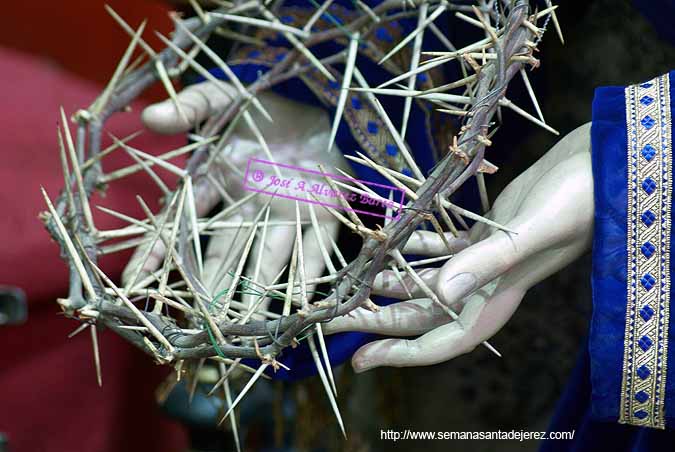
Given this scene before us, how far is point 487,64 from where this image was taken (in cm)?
34

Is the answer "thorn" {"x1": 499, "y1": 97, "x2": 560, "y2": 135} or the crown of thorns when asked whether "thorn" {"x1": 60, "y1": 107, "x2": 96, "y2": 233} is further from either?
"thorn" {"x1": 499, "y1": 97, "x2": 560, "y2": 135}

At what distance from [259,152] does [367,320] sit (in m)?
0.17

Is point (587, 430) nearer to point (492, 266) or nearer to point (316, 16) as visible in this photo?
point (492, 266)

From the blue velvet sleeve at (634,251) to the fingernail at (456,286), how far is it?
69 millimetres

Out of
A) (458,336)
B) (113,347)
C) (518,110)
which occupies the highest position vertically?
(518,110)

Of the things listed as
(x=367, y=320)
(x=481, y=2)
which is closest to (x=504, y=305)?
(x=367, y=320)

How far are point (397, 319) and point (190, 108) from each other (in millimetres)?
197

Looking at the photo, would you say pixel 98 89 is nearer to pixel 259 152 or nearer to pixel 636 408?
pixel 259 152

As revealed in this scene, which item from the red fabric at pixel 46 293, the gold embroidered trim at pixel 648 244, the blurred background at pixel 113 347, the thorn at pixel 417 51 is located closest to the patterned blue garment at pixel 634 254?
the gold embroidered trim at pixel 648 244

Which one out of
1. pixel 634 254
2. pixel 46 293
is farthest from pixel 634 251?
pixel 46 293

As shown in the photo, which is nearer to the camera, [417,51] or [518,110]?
[518,110]

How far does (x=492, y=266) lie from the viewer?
14.4 inches

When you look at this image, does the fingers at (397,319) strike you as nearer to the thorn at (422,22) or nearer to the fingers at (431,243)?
the fingers at (431,243)

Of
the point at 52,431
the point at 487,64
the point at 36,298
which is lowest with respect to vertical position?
the point at 52,431
